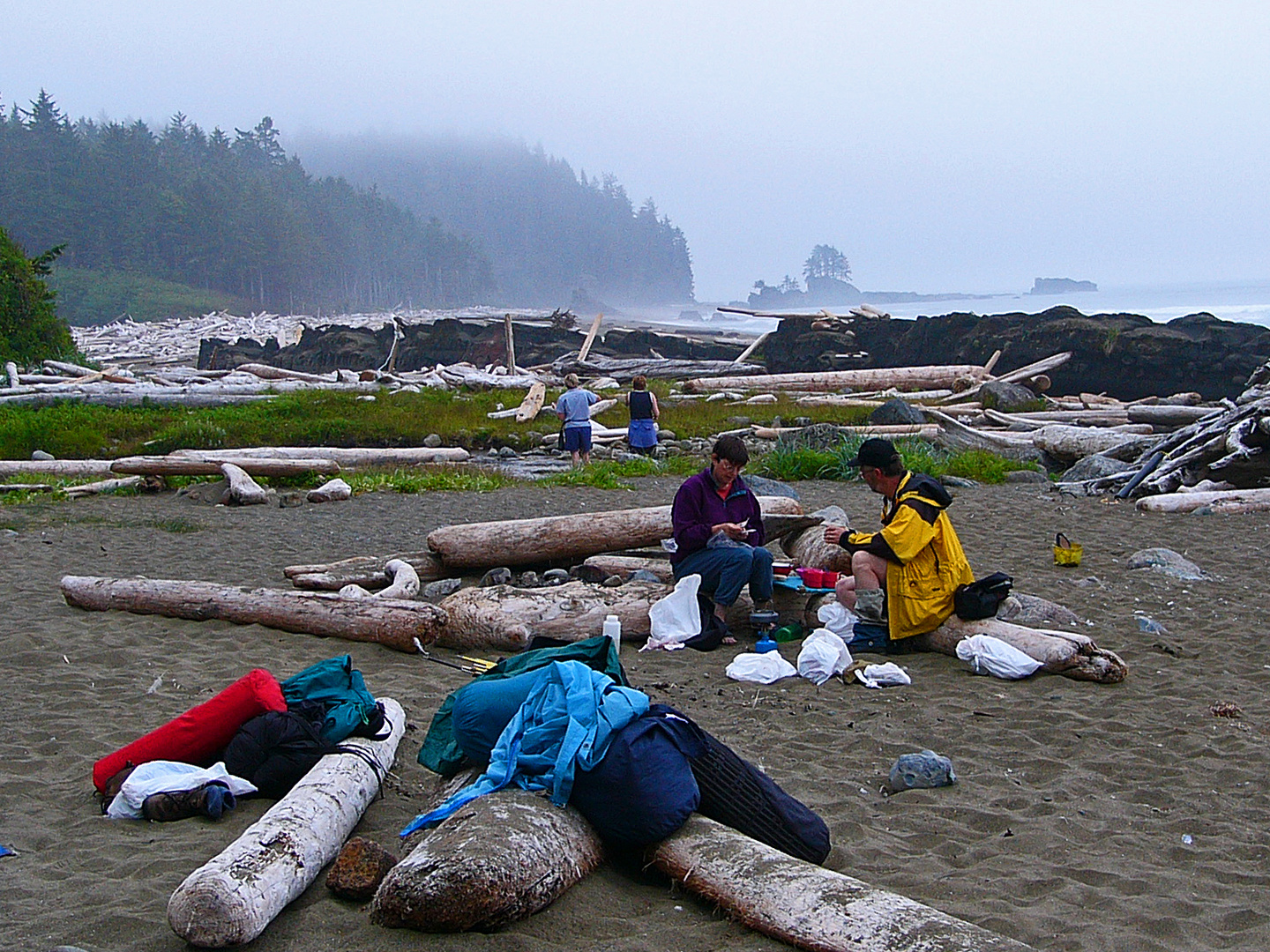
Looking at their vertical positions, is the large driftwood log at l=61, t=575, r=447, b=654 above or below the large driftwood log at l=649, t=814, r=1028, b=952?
below

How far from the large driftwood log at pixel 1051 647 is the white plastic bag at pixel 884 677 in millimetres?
607

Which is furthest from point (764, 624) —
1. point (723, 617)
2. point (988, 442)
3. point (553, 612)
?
point (988, 442)

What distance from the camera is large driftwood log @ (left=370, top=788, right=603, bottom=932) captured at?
3.16 meters

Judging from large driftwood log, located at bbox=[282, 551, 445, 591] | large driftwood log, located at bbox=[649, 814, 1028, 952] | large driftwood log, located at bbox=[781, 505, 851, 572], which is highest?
large driftwood log, located at bbox=[781, 505, 851, 572]

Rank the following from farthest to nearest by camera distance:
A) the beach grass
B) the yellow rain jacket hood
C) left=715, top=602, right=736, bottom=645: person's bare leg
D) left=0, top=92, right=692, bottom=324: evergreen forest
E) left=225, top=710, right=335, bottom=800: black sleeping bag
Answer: left=0, top=92, right=692, bottom=324: evergreen forest
the beach grass
left=715, top=602, right=736, bottom=645: person's bare leg
the yellow rain jacket hood
left=225, top=710, right=335, bottom=800: black sleeping bag

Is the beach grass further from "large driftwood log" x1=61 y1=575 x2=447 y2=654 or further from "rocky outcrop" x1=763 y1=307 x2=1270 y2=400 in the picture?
"rocky outcrop" x1=763 y1=307 x2=1270 y2=400

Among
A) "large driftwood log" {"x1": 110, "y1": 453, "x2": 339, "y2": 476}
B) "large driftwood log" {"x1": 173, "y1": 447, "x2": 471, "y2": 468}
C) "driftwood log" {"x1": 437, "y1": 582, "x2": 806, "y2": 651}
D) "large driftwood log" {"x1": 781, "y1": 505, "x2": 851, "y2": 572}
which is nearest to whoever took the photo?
"driftwood log" {"x1": 437, "y1": 582, "x2": 806, "y2": 651}

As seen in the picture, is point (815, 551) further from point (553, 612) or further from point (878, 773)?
point (878, 773)

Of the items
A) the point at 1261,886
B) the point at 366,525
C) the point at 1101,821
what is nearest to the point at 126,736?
the point at 1101,821

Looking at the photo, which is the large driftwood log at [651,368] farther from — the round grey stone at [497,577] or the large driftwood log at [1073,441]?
the round grey stone at [497,577]

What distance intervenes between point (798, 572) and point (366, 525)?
5.65 meters

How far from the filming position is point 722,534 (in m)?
7.18

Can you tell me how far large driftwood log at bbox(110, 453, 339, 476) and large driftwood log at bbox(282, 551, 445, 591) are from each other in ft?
19.3

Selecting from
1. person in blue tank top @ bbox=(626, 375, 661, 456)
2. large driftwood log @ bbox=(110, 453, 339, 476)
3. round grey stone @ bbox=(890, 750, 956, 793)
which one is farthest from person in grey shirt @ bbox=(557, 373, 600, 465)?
round grey stone @ bbox=(890, 750, 956, 793)
